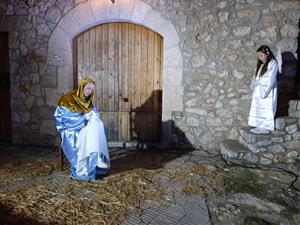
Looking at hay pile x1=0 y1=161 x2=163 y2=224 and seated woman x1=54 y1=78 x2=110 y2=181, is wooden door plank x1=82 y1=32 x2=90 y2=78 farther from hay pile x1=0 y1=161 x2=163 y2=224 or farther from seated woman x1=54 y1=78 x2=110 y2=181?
hay pile x1=0 y1=161 x2=163 y2=224

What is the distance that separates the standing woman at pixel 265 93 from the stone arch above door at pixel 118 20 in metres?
1.25

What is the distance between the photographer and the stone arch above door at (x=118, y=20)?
4.84 m

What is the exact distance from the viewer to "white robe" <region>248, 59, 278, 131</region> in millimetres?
4164

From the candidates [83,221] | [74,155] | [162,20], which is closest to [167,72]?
[162,20]

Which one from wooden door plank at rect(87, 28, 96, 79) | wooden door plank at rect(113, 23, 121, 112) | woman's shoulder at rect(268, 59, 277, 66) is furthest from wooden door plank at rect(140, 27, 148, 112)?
woman's shoulder at rect(268, 59, 277, 66)

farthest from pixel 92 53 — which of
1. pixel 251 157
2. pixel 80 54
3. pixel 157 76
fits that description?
pixel 251 157

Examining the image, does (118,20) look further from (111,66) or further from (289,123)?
(289,123)

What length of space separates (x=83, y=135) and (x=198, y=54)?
2.45 meters

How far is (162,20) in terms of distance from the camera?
4.84 metres

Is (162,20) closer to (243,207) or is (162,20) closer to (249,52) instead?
(249,52)

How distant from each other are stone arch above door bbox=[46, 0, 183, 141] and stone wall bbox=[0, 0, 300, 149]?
0.08 meters

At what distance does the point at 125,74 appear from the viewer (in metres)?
5.18

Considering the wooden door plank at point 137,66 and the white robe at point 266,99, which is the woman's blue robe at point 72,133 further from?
the white robe at point 266,99

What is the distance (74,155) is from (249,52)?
Answer: 321 cm
